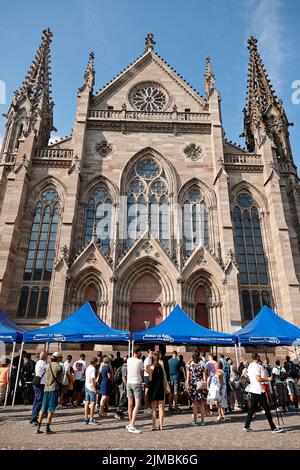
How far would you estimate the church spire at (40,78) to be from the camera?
27686mm

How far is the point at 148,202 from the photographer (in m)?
23.2

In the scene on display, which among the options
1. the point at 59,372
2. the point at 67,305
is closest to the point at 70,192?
the point at 67,305

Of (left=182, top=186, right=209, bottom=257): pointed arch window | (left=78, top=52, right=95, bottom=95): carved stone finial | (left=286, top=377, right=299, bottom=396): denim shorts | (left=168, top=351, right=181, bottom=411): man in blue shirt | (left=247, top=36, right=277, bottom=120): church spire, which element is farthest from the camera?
(left=247, top=36, right=277, bottom=120): church spire

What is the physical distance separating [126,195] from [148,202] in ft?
5.38

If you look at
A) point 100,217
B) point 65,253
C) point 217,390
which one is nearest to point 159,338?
point 217,390

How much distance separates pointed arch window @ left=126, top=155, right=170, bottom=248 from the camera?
22.3 metres

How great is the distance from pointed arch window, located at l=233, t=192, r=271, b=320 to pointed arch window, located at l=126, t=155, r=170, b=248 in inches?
197

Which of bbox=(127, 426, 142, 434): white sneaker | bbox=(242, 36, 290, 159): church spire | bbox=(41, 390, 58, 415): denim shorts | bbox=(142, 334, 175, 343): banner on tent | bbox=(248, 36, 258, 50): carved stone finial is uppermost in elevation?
bbox=(248, 36, 258, 50): carved stone finial

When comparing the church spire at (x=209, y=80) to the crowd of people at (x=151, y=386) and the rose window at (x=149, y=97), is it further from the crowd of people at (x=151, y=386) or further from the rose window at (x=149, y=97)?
the crowd of people at (x=151, y=386)

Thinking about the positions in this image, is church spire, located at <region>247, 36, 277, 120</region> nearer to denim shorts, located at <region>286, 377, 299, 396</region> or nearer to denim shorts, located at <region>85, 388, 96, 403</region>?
denim shorts, located at <region>286, 377, 299, 396</region>

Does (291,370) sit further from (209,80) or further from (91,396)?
(209,80)

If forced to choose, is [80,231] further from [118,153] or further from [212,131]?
[212,131]

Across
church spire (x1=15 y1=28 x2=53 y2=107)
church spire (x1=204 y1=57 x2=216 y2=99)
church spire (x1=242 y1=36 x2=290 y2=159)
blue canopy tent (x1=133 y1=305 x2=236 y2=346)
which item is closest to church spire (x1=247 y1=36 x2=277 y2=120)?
church spire (x1=242 y1=36 x2=290 y2=159)

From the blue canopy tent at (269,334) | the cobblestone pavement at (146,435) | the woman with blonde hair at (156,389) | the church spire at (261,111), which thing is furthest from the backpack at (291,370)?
the church spire at (261,111)
